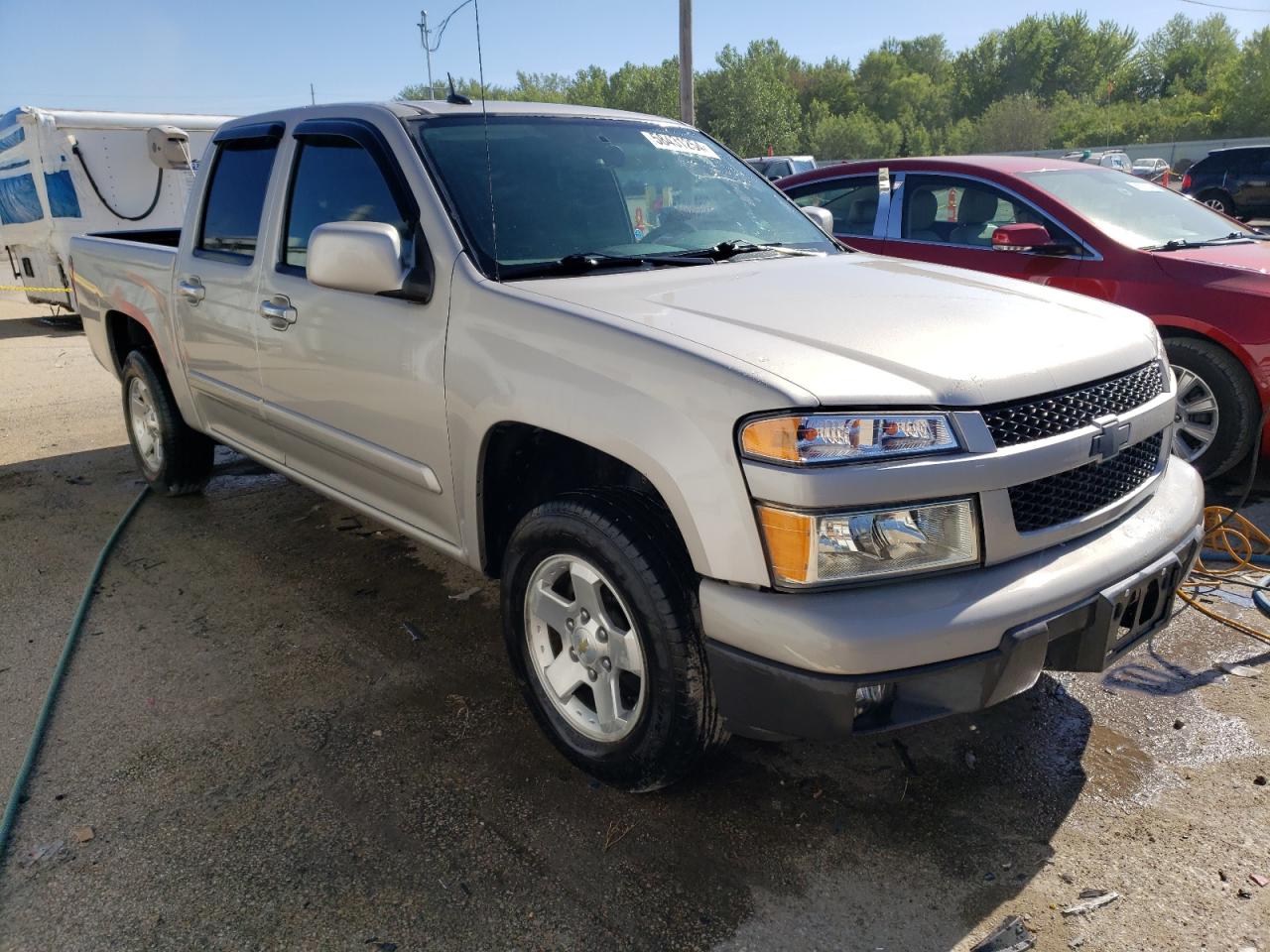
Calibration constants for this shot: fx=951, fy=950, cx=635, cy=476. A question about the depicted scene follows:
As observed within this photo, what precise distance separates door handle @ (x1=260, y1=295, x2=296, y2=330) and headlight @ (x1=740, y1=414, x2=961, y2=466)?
2.14 meters

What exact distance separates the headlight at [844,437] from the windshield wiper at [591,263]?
1.10 m

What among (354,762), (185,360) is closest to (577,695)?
(354,762)

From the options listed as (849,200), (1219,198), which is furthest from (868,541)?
(1219,198)

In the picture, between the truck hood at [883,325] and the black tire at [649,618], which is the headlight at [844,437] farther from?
the black tire at [649,618]

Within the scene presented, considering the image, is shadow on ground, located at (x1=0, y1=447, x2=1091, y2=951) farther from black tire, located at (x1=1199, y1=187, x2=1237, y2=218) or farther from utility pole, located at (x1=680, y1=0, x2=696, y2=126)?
black tire, located at (x1=1199, y1=187, x2=1237, y2=218)

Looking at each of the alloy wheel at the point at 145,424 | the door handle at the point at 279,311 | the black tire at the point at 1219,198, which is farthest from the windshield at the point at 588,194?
the black tire at the point at 1219,198

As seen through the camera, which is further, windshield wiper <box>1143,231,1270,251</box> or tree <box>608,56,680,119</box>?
tree <box>608,56,680,119</box>

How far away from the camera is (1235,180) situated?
17.9 metres

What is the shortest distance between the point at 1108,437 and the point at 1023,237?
323 centimetres

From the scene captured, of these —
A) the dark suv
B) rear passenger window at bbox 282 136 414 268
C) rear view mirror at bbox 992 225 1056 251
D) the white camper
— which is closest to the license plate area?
rear passenger window at bbox 282 136 414 268

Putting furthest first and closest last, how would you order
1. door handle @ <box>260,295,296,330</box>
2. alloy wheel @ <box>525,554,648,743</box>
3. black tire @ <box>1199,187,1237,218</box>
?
black tire @ <box>1199,187,1237,218</box>, door handle @ <box>260,295,296,330</box>, alloy wheel @ <box>525,554,648,743</box>

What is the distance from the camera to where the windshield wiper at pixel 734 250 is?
3.21 metres

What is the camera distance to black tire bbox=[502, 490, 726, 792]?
→ 226 centimetres

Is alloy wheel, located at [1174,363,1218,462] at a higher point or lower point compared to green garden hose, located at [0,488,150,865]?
higher
